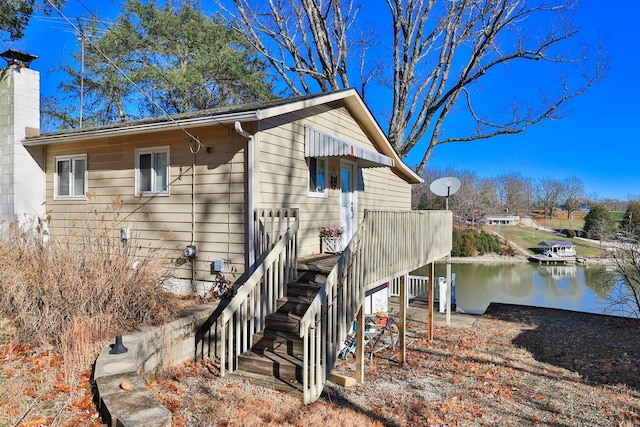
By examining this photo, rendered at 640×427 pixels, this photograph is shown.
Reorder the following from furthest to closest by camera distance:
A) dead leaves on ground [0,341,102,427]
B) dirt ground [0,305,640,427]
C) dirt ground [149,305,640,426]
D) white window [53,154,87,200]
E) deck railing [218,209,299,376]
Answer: white window [53,154,87,200], deck railing [218,209,299,376], dirt ground [149,305,640,426], dirt ground [0,305,640,427], dead leaves on ground [0,341,102,427]

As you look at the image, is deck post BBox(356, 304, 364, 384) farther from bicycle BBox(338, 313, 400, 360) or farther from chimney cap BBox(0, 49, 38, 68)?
chimney cap BBox(0, 49, 38, 68)

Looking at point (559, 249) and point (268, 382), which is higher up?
point (268, 382)

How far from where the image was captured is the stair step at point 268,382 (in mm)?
4809

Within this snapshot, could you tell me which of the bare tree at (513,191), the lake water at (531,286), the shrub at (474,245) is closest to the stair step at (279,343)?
→ the lake water at (531,286)

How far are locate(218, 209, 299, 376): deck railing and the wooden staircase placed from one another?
11 cm

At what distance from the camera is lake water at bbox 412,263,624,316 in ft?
70.1

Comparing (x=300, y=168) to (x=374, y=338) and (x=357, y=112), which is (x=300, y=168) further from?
(x=374, y=338)

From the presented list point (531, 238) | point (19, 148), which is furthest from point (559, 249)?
point (19, 148)

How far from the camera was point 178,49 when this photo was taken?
720 inches

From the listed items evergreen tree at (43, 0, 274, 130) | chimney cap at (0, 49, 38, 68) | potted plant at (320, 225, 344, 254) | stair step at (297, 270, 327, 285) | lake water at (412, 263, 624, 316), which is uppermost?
evergreen tree at (43, 0, 274, 130)

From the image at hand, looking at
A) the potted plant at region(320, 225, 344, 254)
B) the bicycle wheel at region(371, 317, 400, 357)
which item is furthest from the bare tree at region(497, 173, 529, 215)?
the potted plant at region(320, 225, 344, 254)

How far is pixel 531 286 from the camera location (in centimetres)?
2833

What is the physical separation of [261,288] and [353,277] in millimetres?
1421

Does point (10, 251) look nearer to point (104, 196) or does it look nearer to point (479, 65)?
point (104, 196)
